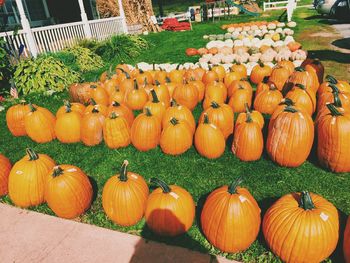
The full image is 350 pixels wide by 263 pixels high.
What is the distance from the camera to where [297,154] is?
143 inches

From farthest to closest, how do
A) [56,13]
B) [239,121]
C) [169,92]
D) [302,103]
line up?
[56,13], [169,92], [302,103], [239,121]

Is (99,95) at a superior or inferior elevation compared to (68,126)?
superior

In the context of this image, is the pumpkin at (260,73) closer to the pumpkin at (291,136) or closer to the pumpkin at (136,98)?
the pumpkin at (136,98)

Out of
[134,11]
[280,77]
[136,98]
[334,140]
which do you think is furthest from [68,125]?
[134,11]

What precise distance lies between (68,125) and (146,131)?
145 cm

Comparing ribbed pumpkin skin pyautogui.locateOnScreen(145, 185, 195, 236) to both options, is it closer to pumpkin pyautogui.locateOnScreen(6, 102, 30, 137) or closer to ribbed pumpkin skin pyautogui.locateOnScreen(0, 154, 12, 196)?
ribbed pumpkin skin pyautogui.locateOnScreen(0, 154, 12, 196)

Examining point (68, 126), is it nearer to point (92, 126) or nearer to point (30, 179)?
point (92, 126)

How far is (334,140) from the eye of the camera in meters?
3.41

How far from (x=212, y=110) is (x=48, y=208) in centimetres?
261

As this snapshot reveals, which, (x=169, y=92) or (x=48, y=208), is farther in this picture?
(x=169, y=92)

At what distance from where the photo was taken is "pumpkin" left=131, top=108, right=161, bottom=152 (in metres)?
4.30

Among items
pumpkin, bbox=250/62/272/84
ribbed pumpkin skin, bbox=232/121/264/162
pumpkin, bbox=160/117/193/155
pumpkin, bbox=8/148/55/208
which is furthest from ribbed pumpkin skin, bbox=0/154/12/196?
pumpkin, bbox=250/62/272/84

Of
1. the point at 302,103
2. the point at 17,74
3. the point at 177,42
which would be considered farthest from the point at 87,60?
the point at 302,103

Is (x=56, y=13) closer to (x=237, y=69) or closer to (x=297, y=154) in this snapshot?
(x=237, y=69)
